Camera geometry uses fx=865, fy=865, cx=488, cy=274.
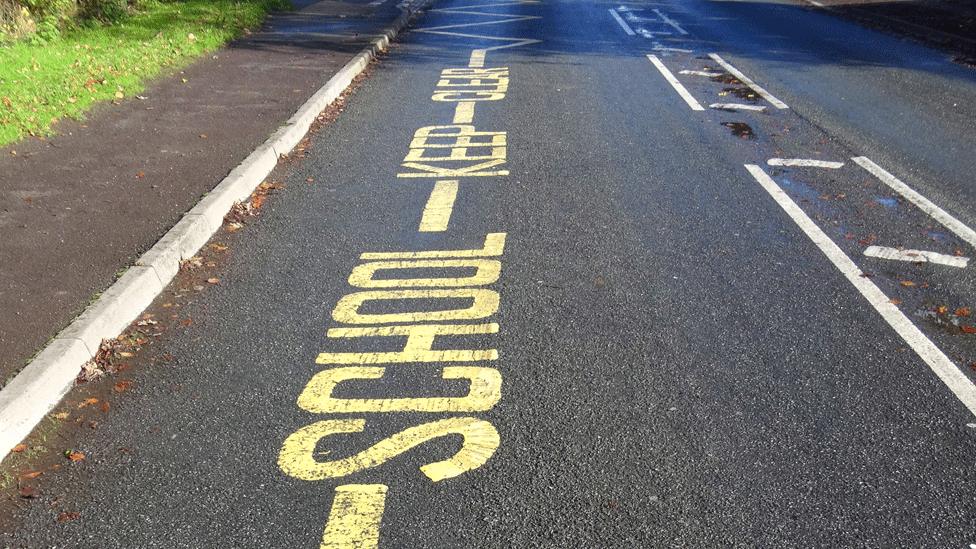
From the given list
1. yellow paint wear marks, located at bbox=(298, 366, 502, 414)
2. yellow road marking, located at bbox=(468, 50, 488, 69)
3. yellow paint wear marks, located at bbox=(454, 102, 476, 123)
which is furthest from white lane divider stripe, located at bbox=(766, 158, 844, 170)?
yellow road marking, located at bbox=(468, 50, 488, 69)

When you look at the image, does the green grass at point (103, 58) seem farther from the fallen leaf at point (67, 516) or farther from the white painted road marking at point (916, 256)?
the white painted road marking at point (916, 256)

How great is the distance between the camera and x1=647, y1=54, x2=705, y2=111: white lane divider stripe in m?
10.6

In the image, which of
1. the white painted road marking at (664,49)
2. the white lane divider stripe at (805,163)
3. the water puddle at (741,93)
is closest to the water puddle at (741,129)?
the white lane divider stripe at (805,163)

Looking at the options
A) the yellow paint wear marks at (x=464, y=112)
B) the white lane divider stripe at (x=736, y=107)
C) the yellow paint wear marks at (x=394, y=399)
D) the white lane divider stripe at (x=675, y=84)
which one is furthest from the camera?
the white lane divider stripe at (x=675, y=84)

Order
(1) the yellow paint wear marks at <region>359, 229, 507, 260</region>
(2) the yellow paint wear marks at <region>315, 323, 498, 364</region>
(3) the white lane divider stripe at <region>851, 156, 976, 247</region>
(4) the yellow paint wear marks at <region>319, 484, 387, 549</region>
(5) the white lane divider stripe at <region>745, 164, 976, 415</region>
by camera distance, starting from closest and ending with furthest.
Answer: (4) the yellow paint wear marks at <region>319, 484, 387, 549</region> → (5) the white lane divider stripe at <region>745, 164, 976, 415</region> → (2) the yellow paint wear marks at <region>315, 323, 498, 364</region> → (1) the yellow paint wear marks at <region>359, 229, 507, 260</region> → (3) the white lane divider stripe at <region>851, 156, 976, 247</region>

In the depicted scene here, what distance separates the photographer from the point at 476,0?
23.9 metres

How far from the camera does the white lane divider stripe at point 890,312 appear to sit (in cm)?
428

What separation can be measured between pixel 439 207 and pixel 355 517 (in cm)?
389

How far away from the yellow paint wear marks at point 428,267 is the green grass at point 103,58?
176 inches

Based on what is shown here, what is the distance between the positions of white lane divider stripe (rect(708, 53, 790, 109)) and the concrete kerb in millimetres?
6028

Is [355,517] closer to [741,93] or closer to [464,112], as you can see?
[464,112]

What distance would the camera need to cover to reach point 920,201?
7.05 meters

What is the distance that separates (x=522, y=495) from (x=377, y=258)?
2.81m

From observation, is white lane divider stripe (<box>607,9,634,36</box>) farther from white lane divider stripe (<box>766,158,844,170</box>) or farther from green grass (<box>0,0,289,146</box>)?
white lane divider stripe (<box>766,158,844,170</box>)
